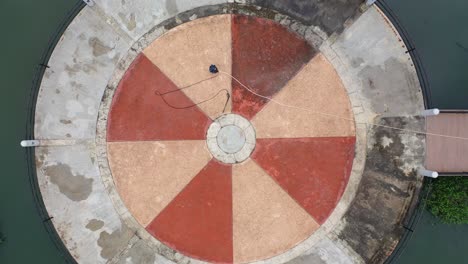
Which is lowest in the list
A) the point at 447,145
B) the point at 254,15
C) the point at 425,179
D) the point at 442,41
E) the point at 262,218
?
the point at 425,179

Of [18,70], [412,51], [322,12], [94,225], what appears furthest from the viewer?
[18,70]

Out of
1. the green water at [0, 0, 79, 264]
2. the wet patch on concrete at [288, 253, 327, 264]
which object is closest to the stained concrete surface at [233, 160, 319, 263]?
the wet patch on concrete at [288, 253, 327, 264]

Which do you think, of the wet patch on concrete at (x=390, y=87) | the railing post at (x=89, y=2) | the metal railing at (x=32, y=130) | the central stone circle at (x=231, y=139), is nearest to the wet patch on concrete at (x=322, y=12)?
the wet patch on concrete at (x=390, y=87)

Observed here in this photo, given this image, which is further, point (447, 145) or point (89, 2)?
point (89, 2)

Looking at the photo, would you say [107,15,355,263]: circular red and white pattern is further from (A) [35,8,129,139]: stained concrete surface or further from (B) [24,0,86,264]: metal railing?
(B) [24,0,86,264]: metal railing

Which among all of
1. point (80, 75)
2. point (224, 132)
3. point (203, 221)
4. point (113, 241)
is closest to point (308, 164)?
point (224, 132)

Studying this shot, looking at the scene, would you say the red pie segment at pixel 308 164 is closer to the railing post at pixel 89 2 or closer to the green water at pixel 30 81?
the green water at pixel 30 81

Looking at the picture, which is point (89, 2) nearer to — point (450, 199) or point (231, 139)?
point (231, 139)
